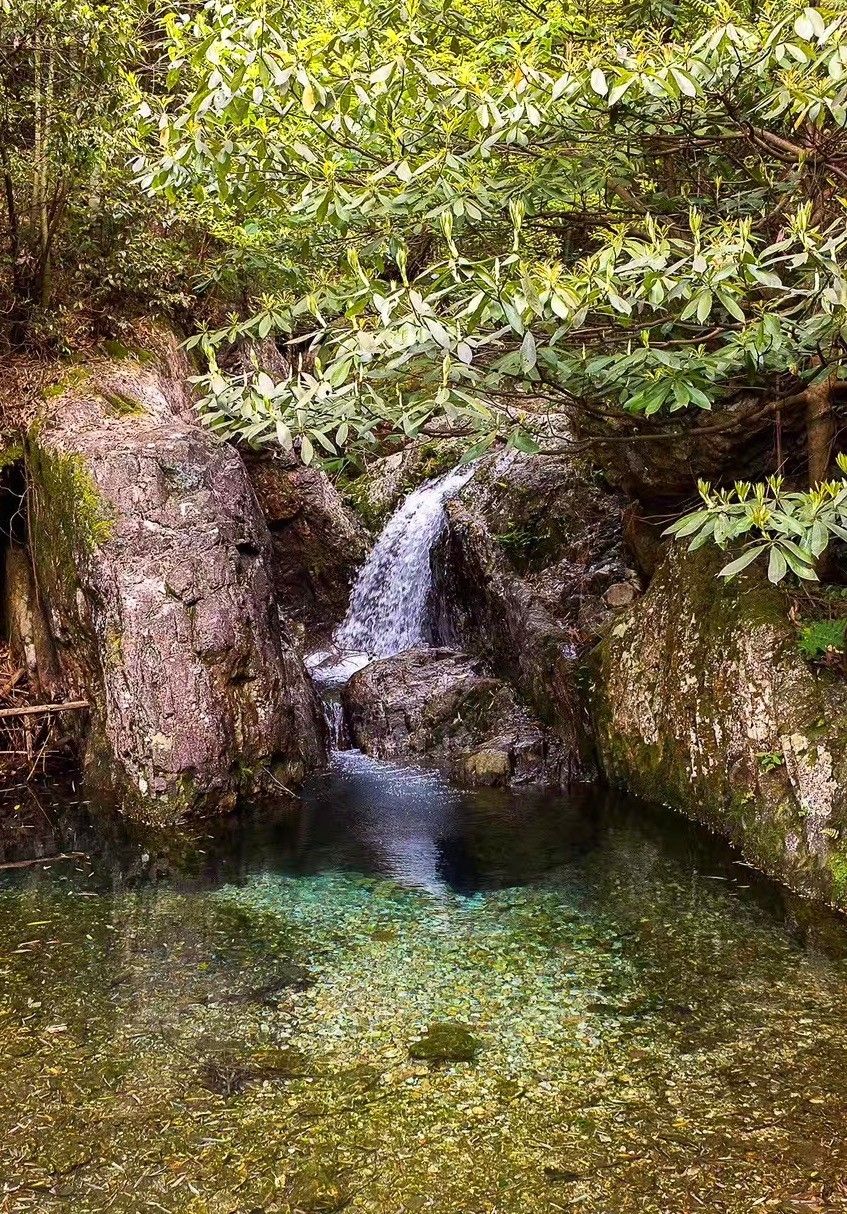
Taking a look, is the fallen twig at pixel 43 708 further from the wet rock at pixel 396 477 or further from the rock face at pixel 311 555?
the wet rock at pixel 396 477

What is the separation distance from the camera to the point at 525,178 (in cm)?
604

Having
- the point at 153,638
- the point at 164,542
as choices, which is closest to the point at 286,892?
the point at 153,638

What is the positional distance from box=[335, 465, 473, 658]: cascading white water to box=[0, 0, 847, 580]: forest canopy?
16.9 ft

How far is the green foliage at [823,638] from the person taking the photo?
644cm

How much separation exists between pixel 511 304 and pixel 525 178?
2149 millimetres

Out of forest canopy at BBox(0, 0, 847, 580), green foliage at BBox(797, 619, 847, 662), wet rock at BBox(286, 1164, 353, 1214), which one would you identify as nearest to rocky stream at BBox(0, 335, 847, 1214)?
wet rock at BBox(286, 1164, 353, 1214)

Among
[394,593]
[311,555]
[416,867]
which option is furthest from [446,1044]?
[311,555]

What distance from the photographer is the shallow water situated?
340 centimetres

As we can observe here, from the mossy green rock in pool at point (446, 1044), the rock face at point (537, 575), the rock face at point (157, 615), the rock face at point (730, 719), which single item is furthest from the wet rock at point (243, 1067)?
the rock face at point (537, 575)

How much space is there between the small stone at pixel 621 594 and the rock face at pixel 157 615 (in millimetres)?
3520

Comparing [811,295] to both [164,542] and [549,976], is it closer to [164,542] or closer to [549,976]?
[549,976]

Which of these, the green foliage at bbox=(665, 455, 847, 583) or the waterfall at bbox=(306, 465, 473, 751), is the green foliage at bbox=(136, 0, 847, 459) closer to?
the green foliage at bbox=(665, 455, 847, 583)

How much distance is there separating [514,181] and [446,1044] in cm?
503

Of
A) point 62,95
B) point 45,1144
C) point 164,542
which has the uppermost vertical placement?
point 62,95
